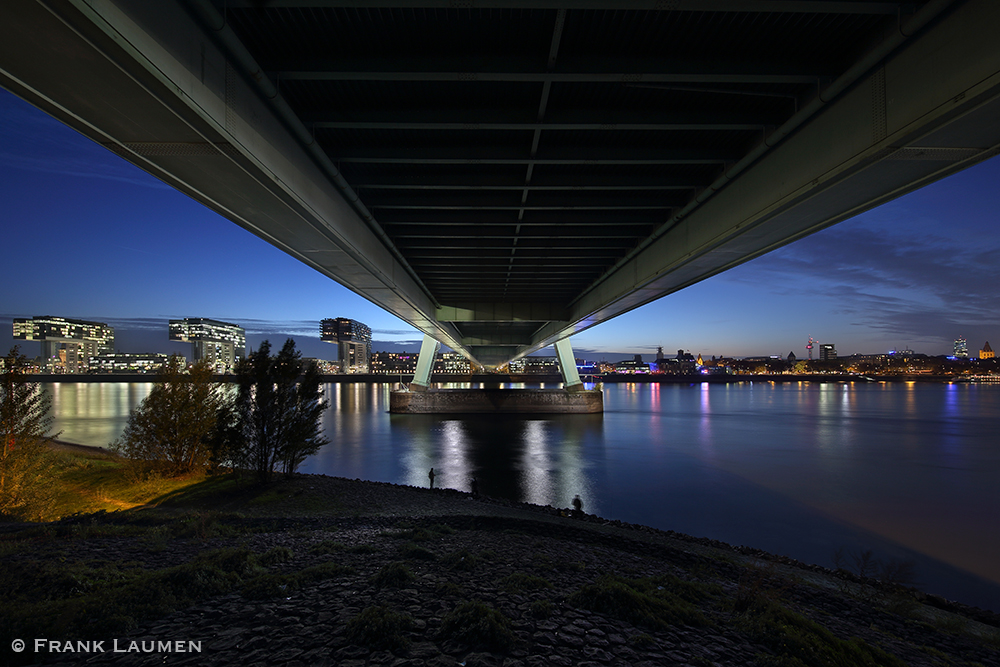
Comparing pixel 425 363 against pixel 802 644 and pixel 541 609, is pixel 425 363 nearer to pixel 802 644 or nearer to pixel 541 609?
pixel 541 609

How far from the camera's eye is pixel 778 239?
9445mm

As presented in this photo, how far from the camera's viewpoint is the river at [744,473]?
14.7 metres

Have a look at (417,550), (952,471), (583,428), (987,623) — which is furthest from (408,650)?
(583,428)

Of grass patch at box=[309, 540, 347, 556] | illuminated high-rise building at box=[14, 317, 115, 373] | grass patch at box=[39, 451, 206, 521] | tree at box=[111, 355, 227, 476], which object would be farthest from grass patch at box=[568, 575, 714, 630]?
illuminated high-rise building at box=[14, 317, 115, 373]

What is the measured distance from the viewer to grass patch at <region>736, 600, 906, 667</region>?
425 centimetres

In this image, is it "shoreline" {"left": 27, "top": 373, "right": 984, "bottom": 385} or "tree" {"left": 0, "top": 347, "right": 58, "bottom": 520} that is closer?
"tree" {"left": 0, "top": 347, "right": 58, "bottom": 520}

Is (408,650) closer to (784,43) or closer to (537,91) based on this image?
(537,91)

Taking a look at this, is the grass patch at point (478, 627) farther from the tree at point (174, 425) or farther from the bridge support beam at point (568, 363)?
the bridge support beam at point (568, 363)

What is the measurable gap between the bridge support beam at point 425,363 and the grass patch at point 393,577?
39.7m

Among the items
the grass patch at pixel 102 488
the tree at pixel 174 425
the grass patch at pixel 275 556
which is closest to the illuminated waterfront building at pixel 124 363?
the grass patch at pixel 102 488

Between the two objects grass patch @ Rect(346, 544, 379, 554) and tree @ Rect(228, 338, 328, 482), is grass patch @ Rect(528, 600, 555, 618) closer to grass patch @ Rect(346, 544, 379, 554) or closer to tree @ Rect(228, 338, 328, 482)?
grass patch @ Rect(346, 544, 379, 554)

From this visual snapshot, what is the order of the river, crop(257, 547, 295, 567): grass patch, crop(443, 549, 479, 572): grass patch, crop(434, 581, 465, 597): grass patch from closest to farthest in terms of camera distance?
crop(434, 581, 465, 597): grass patch → crop(257, 547, 295, 567): grass patch → crop(443, 549, 479, 572): grass patch → the river

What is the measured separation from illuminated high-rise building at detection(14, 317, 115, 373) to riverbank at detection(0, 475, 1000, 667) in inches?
8842

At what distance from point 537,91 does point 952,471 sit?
35142 millimetres
